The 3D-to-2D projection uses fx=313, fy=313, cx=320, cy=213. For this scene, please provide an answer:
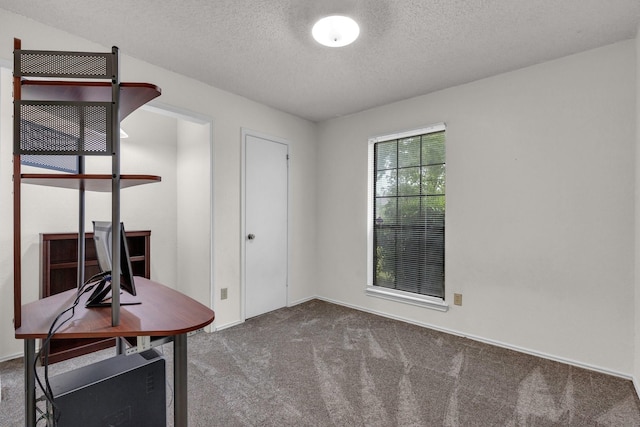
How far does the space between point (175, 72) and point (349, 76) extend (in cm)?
160

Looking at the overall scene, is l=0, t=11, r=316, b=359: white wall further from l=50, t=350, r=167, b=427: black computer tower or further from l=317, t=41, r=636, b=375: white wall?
l=50, t=350, r=167, b=427: black computer tower

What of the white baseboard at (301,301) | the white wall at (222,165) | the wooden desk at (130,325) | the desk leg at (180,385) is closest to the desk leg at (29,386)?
the wooden desk at (130,325)

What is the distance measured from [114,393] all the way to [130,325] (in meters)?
0.46

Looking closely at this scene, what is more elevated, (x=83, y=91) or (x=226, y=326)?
(x=83, y=91)

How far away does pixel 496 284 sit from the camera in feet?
9.33

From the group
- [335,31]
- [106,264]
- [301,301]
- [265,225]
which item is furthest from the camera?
[301,301]

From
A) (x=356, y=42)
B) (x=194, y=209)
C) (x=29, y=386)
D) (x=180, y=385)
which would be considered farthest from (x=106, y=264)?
(x=356, y=42)

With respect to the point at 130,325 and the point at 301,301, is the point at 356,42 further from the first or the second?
the point at 301,301

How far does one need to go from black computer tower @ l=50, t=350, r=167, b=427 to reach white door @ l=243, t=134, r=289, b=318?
1956mm

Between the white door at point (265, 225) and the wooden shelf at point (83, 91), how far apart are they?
2.22 metres

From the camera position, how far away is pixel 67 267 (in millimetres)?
2729

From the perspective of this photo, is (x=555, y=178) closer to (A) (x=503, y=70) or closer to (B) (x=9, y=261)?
(A) (x=503, y=70)

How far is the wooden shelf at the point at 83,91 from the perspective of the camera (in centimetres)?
115

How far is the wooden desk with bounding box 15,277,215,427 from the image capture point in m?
1.15
